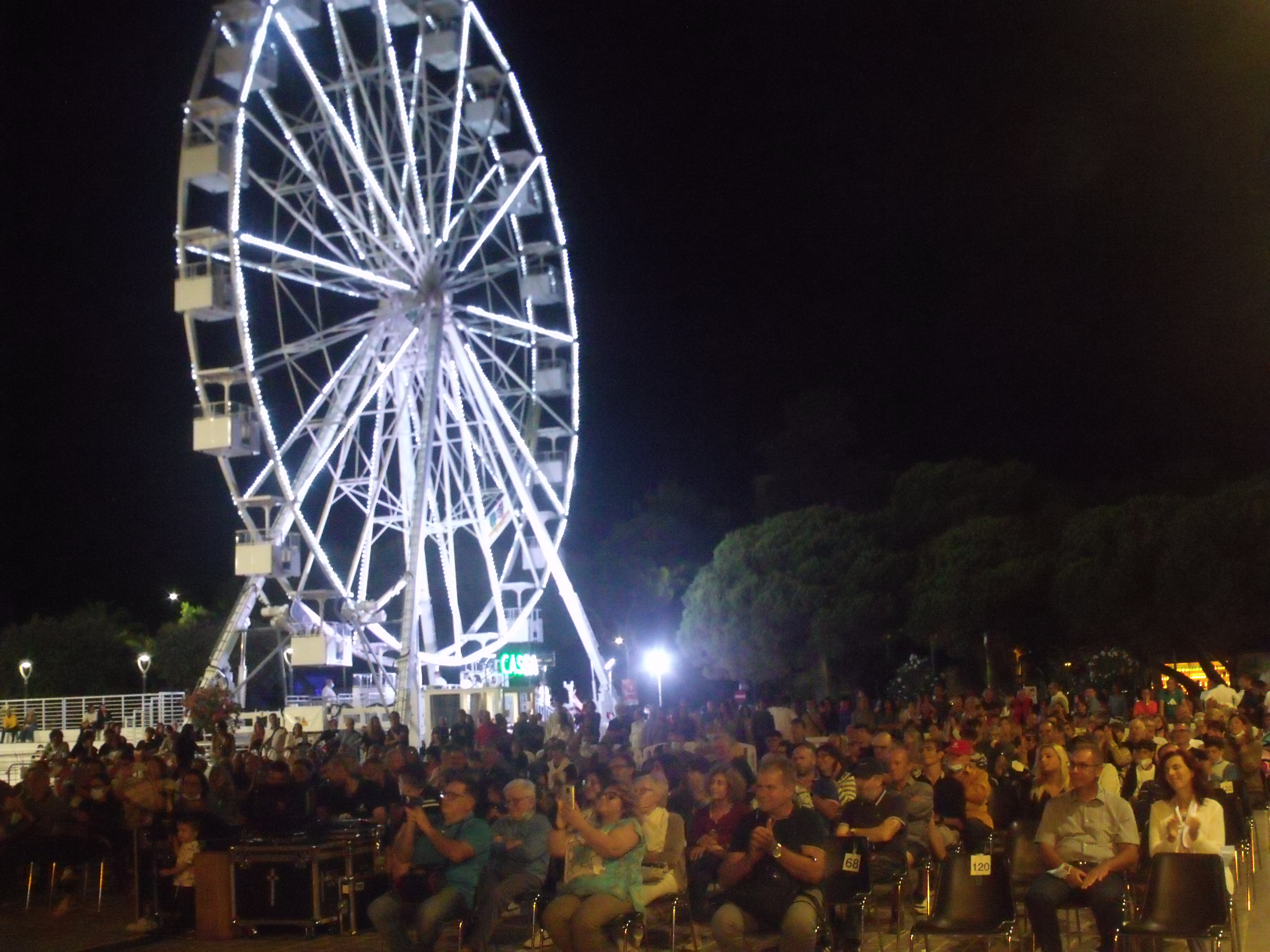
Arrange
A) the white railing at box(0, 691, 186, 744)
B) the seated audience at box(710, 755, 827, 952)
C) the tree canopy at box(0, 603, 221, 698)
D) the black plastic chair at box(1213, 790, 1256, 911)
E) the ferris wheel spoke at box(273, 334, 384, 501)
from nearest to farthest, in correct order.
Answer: the seated audience at box(710, 755, 827, 952)
the black plastic chair at box(1213, 790, 1256, 911)
the ferris wheel spoke at box(273, 334, 384, 501)
the white railing at box(0, 691, 186, 744)
the tree canopy at box(0, 603, 221, 698)

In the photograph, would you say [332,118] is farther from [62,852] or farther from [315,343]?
[62,852]

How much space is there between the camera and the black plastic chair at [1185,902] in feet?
24.7

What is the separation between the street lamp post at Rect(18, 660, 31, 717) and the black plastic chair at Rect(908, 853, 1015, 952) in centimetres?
3878

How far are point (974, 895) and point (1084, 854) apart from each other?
0.87 meters

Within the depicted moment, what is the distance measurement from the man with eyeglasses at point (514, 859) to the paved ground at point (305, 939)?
0.60 metres

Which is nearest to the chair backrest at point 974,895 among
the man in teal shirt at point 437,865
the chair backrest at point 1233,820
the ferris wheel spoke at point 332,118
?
the man in teal shirt at point 437,865

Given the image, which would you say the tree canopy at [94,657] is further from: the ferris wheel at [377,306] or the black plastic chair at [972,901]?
the black plastic chair at [972,901]

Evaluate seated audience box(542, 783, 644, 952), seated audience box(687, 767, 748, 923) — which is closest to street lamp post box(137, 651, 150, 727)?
seated audience box(687, 767, 748, 923)

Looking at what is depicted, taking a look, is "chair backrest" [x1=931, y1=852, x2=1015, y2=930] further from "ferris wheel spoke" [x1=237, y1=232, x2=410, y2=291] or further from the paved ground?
"ferris wheel spoke" [x1=237, y1=232, x2=410, y2=291]

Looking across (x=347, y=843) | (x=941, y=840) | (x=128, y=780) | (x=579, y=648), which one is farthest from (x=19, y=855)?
(x=579, y=648)

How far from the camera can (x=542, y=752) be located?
56.0 feet

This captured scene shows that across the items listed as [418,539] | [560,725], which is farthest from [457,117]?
[560,725]

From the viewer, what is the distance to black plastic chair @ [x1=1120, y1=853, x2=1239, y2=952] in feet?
24.7

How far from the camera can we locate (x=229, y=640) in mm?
28578
